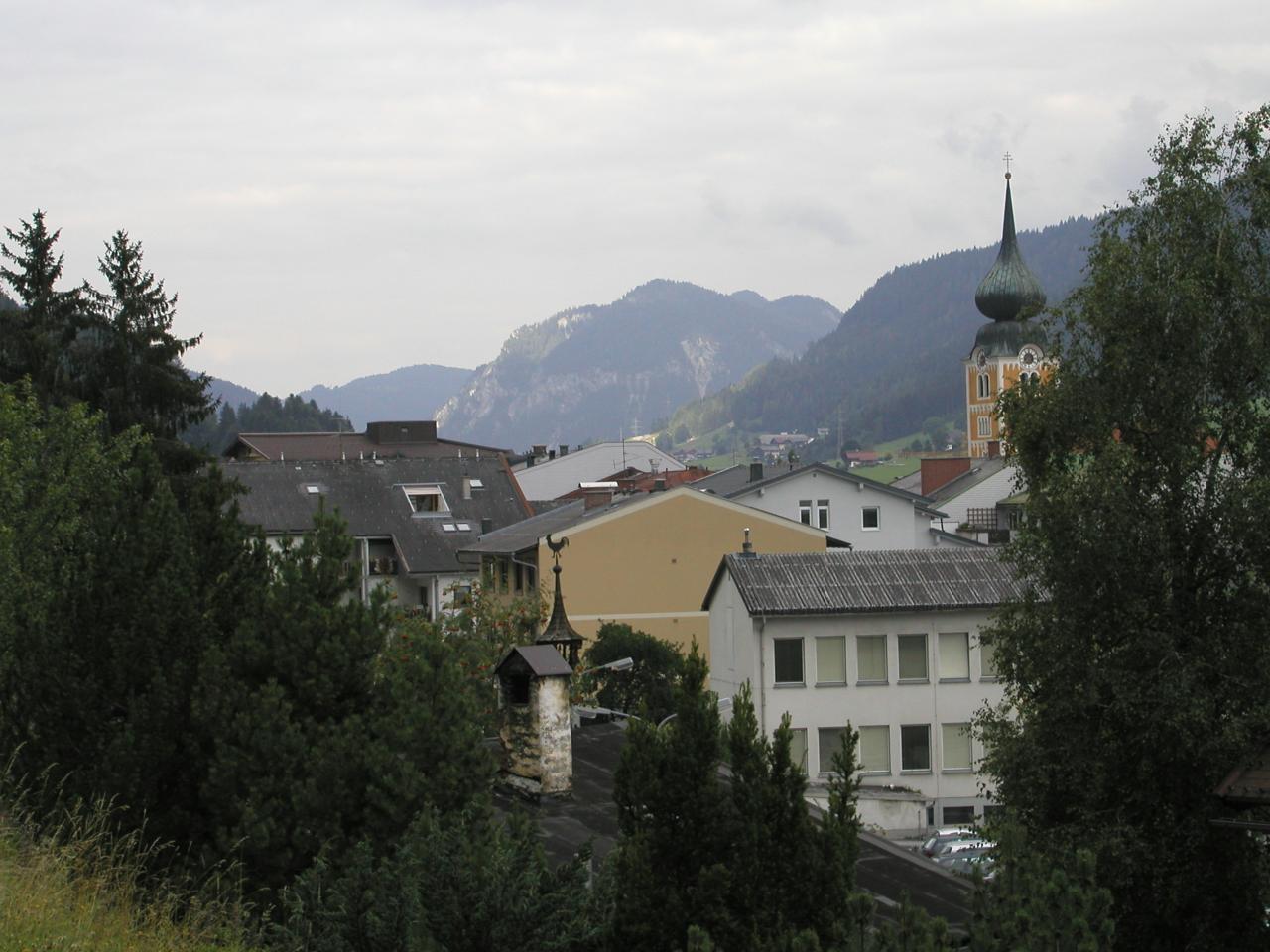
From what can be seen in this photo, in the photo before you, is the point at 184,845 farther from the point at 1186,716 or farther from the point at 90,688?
the point at 1186,716

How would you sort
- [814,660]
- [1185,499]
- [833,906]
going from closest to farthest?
1. [833,906]
2. [1185,499]
3. [814,660]

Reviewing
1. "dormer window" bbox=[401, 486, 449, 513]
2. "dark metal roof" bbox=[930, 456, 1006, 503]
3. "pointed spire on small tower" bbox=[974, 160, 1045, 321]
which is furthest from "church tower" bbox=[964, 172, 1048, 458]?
"dormer window" bbox=[401, 486, 449, 513]

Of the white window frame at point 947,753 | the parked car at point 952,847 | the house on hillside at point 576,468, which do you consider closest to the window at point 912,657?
the white window frame at point 947,753

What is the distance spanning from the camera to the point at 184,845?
1046 cm

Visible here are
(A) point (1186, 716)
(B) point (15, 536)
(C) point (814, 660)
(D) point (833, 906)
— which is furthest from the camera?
(C) point (814, 660)

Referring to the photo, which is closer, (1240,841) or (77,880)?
(77,880)

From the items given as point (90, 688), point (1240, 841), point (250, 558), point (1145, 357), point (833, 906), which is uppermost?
point (1145, 357)

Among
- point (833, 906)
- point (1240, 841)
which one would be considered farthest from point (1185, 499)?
point (833, 906)

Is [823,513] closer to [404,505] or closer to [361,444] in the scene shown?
[404,505]

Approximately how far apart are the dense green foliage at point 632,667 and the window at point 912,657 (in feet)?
17.9

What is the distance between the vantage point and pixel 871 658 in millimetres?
38688

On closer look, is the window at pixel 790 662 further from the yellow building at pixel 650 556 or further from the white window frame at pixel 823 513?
the white window frame at pixel 823 513

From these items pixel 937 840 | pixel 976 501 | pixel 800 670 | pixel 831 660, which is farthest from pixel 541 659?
pixel 976 501

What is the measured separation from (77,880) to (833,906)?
4258 mm
